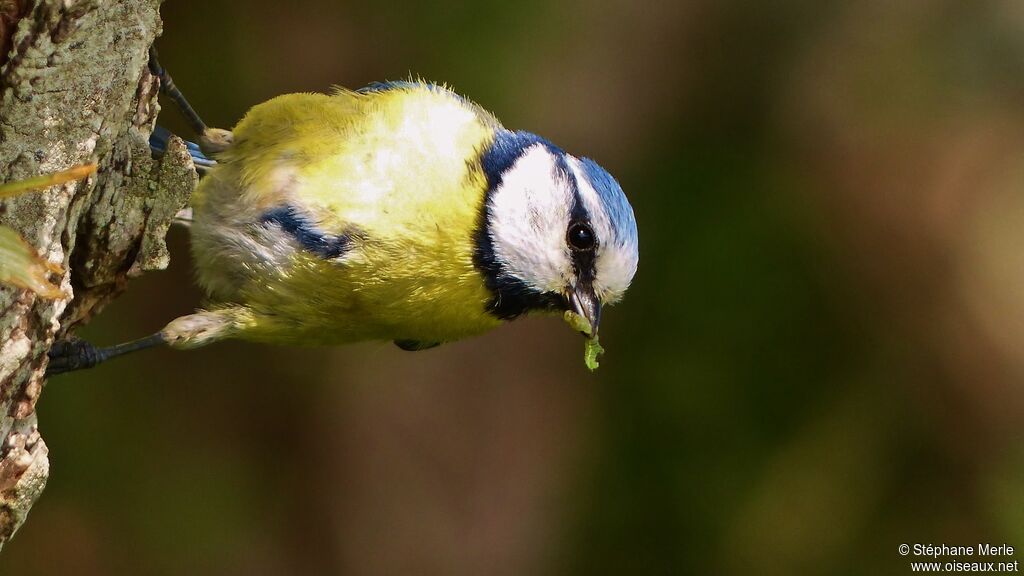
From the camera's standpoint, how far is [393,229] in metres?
1.84

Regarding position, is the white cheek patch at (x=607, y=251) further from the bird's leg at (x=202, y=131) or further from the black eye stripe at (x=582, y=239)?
the bird's leg at (x=202, y=131)

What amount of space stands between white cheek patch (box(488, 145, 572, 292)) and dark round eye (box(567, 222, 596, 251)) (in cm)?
2

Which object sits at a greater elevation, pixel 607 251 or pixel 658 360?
pixel 607 251

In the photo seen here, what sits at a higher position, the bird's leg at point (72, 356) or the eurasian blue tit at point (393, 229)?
the eurasian blue tit at point (393, 229)

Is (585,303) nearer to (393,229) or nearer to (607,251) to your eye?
(607,251)

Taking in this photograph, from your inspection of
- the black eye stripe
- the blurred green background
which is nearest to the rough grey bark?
the black eye stripe

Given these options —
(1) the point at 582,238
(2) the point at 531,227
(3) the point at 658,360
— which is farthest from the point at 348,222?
(3) the point at 658,360

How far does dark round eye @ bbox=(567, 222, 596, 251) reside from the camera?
6.51 ft

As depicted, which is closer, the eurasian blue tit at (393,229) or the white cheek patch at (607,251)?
the eurasian blue tit at (393,229)

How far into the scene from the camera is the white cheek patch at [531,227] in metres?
1.92

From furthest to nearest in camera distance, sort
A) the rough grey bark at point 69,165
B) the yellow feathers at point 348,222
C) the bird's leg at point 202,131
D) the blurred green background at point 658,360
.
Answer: the blurred green background at point 658,360
the bird's leg at point 202,131
the yellow feathers at point 348,222
the rough grey bark at point 69,165

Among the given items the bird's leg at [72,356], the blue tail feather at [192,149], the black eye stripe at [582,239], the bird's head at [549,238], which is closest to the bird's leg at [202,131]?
the blue tail feather at [192,149]

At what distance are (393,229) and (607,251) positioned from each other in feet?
1.43

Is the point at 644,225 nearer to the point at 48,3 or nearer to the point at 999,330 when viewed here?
the point at 999,330
